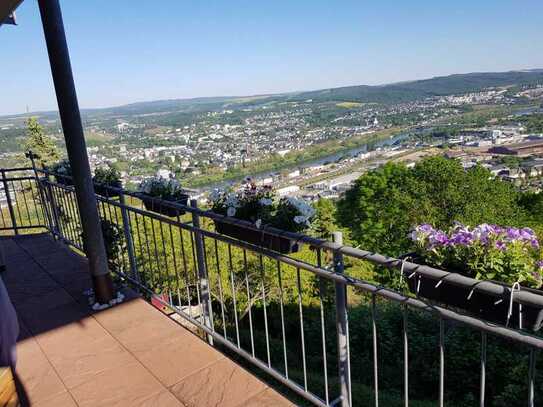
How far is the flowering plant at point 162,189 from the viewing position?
331 centimetres

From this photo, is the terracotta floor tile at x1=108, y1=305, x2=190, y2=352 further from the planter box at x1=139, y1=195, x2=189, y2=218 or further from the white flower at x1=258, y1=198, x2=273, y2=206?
the white flower at x1=258, y1=198, x2=273, y2=206

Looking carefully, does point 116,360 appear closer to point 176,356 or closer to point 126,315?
point 176,356


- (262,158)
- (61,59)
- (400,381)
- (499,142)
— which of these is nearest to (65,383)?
(61,59)

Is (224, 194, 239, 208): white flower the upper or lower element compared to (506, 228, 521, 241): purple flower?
lower

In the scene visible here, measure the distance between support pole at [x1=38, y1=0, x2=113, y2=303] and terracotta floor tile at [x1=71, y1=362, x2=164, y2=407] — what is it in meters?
1.02

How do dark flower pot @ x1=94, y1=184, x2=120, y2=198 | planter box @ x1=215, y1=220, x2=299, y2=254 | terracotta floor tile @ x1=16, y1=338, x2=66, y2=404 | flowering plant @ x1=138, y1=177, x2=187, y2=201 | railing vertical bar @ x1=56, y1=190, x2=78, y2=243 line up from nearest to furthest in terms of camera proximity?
planter box @ x1=215, y1=220, x2=299, y2=254
terracotta floor tile @ x1=16, y1=338, x2=66, y2=404
flowering plant @ x1=138, y1=177, x2=187, y2=201
dark flower pot @ x1=94, y1=184, x2=120, y2=198
railing vertical bar @ x1=56, y1=190, x2=78, y2=243

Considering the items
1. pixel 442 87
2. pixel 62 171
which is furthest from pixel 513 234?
pixel 442 87

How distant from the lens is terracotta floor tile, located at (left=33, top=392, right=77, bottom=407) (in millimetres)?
2277

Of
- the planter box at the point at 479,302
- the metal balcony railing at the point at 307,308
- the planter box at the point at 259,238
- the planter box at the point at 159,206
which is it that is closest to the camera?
the planter box at the point at 479,302

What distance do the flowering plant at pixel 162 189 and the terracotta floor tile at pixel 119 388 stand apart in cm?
131

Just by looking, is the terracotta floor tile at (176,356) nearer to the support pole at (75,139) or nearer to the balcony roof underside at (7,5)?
the support pole at (75,139)

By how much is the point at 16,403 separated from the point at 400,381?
23.8 feet

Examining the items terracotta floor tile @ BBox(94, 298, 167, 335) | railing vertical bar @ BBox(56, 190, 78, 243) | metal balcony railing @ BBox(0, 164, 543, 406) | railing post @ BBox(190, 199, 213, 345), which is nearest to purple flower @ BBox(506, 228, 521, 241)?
metal balcony railing @ BBox(0, 164, 543, 406)

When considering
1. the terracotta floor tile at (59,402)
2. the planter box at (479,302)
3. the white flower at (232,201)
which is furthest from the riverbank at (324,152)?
the planter box at (479,302)
